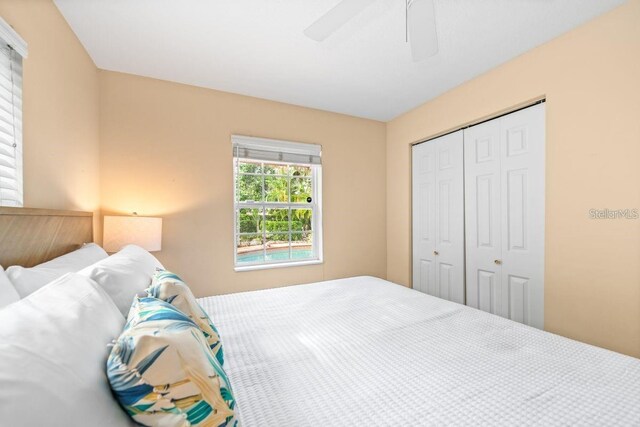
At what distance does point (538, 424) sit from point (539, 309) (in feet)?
5.78

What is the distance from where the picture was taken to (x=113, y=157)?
8.10 ft

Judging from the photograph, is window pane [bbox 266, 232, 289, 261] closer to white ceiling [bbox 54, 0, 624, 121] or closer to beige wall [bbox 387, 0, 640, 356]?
white ceiling [bbox 54, 0, 624, 121]

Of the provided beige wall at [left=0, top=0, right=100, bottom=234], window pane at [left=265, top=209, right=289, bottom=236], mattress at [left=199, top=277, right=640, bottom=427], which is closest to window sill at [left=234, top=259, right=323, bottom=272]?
window pane at [left=265, top=209, right=289, bottom=236]

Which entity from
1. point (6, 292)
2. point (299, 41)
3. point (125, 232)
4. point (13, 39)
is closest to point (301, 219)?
point (125, 232)

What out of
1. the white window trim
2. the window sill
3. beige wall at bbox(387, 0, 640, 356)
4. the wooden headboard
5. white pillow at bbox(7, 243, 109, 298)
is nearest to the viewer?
white pillow at bbox(7, 243, 109, 298)

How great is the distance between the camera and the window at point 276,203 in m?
3.01

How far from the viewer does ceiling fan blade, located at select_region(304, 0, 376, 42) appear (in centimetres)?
131

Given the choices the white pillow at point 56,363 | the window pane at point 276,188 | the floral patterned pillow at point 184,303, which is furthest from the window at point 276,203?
the white pillow at point 56,363

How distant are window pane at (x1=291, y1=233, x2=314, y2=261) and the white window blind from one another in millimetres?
867

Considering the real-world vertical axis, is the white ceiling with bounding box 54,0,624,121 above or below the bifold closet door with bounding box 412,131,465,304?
above

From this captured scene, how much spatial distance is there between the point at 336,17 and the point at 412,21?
15.2 inches

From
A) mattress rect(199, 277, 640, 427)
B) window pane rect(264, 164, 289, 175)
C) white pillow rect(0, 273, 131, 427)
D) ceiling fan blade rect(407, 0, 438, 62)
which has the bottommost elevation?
mattress rect(199, 277, 640, 427)

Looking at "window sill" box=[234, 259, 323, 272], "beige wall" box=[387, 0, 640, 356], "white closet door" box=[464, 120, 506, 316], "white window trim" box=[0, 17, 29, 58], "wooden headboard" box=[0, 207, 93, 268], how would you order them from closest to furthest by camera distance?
"wooden headboard" box=[0, 207, 93, 268], "white window trim" box=[0, 17, 29, 58], "beige wall" box=[387, 0, 640, 356], "white closet door" box=[464, 120, 506, 316], "window sill" box=[234, 259, 323, 272]

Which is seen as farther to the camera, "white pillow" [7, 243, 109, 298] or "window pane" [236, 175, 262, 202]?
"window pane" [236, 175, 262, 202]
